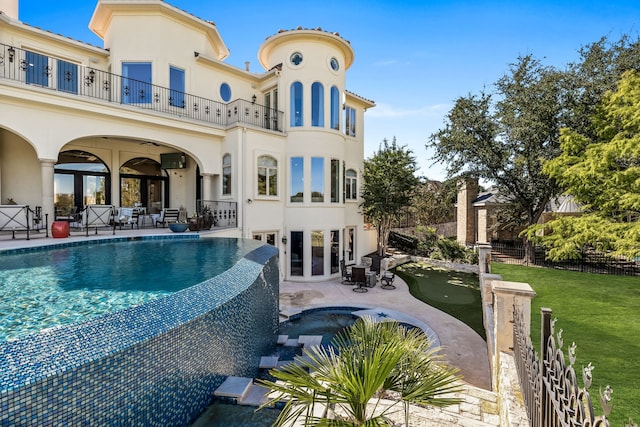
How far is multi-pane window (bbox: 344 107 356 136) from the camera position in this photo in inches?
814

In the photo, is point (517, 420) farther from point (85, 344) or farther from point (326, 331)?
point (326, 331)

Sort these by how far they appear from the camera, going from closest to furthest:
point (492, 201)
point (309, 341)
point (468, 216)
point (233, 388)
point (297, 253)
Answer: point (233, 388) < point (309, 341) < point (297, 253) < point (492, 201) < point (468, 216)

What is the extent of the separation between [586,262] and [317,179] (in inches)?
713

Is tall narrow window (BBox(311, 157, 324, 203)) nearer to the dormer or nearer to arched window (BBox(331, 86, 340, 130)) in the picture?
arched window (BBox(331, 86, 340, 130))

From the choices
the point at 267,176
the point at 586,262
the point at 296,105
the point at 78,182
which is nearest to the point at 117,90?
the point at 78,182

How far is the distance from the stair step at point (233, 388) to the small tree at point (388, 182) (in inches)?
627

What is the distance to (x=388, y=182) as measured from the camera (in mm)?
20500

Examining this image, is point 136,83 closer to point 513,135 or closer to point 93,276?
point 93,276

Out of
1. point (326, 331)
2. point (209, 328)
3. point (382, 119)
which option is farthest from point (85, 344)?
point (382, 119)

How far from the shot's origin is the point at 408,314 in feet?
37.9

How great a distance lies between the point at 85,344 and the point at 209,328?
1.97 m

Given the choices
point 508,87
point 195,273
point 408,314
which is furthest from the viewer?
point 508,87

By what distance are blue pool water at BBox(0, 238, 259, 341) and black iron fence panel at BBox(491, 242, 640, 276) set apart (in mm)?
17491

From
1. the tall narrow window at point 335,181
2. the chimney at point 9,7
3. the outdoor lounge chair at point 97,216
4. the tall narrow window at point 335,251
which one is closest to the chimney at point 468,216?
the tall narrow window at point 335,181
